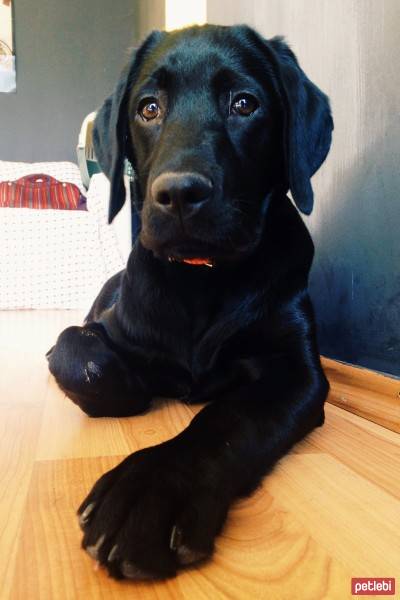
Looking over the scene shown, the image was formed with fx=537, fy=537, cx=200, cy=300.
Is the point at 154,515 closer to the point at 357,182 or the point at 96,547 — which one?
the point at 96,547

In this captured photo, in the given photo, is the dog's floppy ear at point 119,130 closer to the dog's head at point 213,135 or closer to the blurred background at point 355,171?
the dog's head at point 213,135

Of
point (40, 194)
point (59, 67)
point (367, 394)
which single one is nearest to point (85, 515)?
point (367, 394)

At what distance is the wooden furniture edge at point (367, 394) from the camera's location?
1.24 meters

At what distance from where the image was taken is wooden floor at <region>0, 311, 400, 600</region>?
553 millimetres

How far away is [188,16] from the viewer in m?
3.31

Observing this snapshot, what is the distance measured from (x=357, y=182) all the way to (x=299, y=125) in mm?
483

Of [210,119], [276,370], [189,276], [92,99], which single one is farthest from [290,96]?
[92,99]

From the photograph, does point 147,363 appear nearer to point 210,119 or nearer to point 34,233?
point 210,119

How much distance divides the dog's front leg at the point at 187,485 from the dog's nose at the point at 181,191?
0.32 meters

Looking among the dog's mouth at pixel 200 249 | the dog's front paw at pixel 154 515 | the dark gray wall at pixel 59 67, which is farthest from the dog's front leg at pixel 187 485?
the dark gray wall at pixel 59 67

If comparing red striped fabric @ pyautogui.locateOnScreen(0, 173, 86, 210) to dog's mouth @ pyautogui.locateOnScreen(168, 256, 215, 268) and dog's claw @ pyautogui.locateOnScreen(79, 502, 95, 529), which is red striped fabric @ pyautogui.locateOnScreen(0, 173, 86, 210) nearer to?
dog's mouth @ pyautogui.locateOnScreen(168, 256, 215, 268)

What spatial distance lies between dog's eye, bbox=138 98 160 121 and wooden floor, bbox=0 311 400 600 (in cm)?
64

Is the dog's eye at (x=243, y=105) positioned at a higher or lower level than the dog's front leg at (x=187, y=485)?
higher

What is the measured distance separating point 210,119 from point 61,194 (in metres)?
3.13
